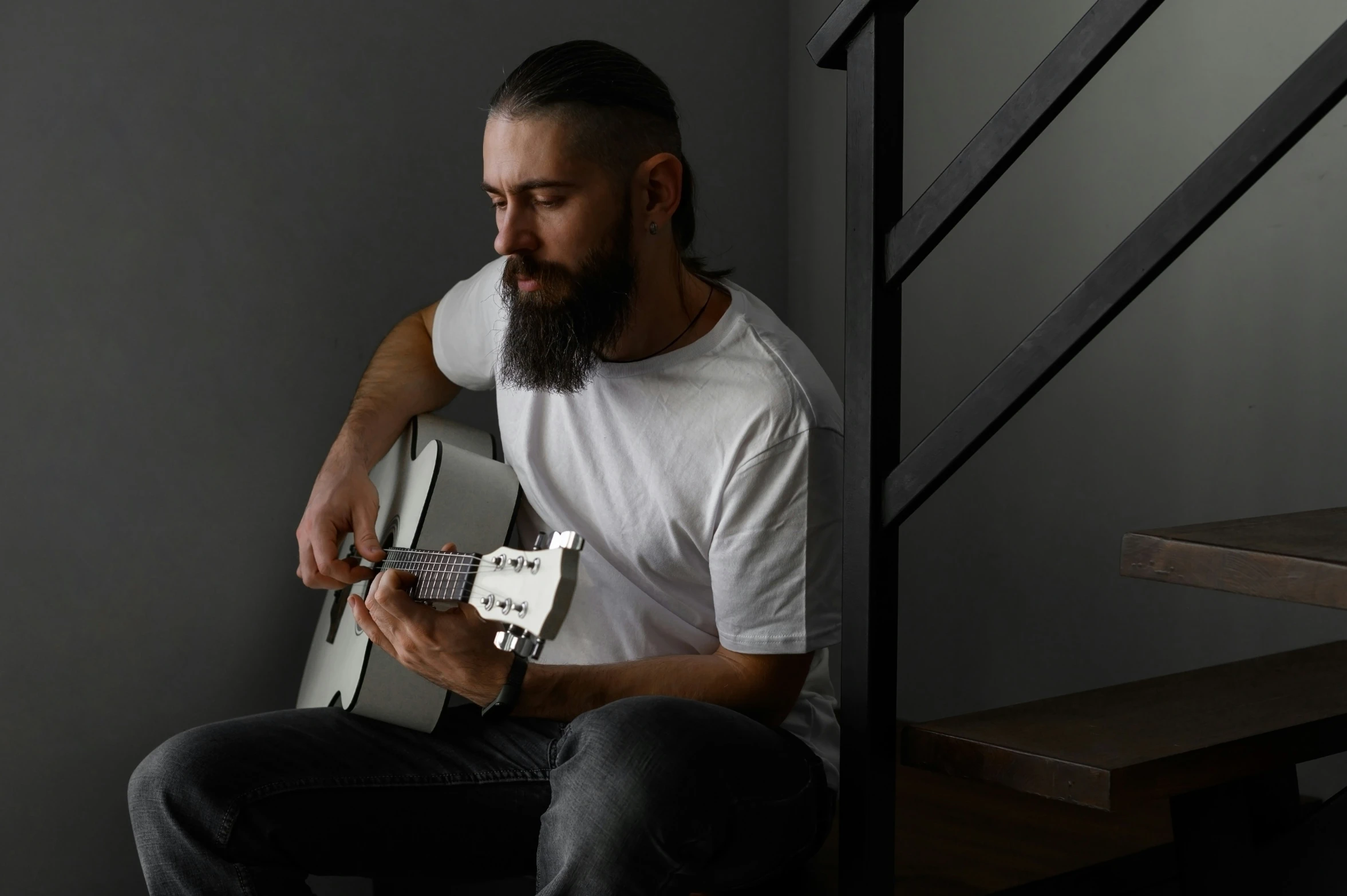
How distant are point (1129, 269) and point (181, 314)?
124 centimetres

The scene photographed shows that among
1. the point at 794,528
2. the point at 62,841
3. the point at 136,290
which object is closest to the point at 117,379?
the point at 136,290

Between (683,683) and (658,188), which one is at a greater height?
(658,188)

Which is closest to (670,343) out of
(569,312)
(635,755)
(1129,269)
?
(569,312)

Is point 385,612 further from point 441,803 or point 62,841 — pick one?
point 62,841

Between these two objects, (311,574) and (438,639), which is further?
(311,574)

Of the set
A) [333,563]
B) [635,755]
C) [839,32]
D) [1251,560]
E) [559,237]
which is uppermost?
[839,32]

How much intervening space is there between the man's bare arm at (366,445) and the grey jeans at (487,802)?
194mm

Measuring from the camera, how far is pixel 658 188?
1453 millimetres

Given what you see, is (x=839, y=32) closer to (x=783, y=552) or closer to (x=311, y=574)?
(x=783, y=552)

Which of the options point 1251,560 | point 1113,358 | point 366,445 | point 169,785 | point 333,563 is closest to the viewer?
point 1251,560

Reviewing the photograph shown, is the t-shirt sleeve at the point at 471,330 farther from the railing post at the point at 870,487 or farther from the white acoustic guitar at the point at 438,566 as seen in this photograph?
the railing post at the point at 870,487

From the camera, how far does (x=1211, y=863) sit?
112cm

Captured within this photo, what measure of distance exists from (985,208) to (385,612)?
1192 mm

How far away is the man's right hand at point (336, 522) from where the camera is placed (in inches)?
59.4
